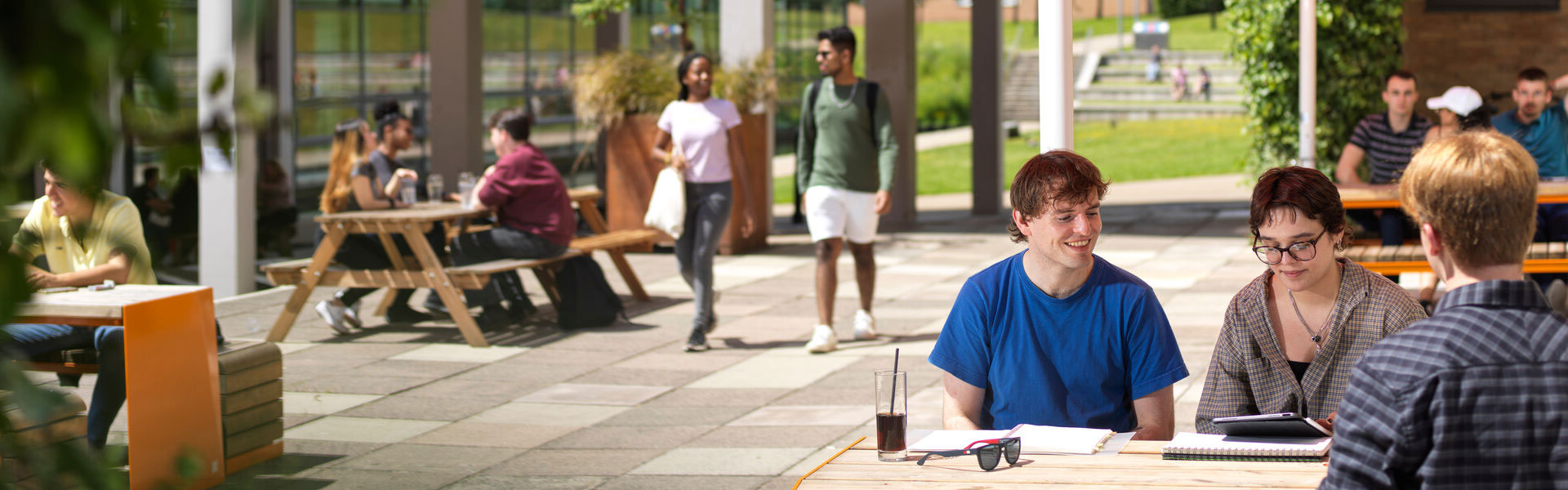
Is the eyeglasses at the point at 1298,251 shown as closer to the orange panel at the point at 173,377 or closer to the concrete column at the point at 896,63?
the orange panel at the point at 173,377

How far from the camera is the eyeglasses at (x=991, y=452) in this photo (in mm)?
2486

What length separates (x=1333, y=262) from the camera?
3.04 metres

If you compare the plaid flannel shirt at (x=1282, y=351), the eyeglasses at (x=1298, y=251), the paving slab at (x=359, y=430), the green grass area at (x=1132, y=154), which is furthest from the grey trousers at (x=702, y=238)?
the green grass area at (x=1132, y=154)

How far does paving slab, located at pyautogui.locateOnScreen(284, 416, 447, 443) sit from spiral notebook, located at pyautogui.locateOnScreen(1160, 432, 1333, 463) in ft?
10.8

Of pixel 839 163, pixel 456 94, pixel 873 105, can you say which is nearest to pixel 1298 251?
pixel 839 163

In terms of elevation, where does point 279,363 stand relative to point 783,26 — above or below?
below

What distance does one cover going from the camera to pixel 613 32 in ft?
46.0

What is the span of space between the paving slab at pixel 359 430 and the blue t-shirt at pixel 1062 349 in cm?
272

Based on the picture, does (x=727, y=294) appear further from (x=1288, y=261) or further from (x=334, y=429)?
(x=1288, y=261)

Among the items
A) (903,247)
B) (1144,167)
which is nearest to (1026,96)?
(1144,167)

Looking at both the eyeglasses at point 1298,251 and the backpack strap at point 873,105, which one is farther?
the backpack strap at point 873,105

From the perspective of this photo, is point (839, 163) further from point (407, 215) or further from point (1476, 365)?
point (1476, 365)

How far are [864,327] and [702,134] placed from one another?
1.22 m

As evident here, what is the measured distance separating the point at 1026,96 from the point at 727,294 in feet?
91.1
